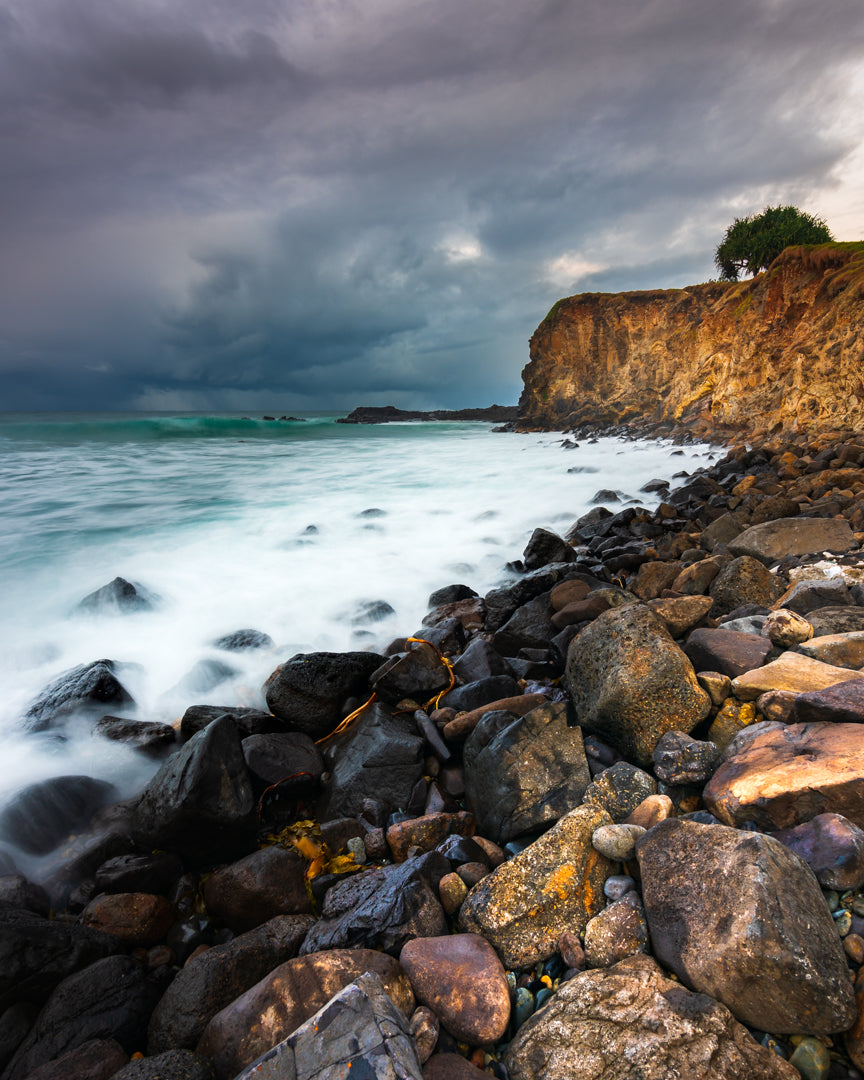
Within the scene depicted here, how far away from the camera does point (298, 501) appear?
44.7 ft

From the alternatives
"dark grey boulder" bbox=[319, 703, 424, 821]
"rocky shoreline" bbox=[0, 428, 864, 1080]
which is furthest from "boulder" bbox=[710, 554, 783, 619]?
"dark grey boulder" bbox=[319, 703, 424, 821]

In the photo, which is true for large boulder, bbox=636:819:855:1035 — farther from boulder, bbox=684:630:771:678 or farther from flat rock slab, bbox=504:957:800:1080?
boulder, bbox=684:630:771:678

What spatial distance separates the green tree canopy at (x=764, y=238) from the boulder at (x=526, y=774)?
25409mm

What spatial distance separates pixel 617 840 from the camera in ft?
6.43

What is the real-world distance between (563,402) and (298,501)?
31631 millimetres

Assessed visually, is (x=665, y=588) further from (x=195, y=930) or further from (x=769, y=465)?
(x=769, y=465)

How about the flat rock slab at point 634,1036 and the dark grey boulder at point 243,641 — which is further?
the dark grey boulder at point 243,641

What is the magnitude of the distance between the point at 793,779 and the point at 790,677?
89 centimetres

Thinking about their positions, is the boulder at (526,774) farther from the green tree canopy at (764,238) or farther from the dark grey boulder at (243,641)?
the green tree canopy at (764,238)

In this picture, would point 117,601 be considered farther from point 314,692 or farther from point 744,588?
point 744,588

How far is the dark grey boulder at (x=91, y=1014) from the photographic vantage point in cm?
183

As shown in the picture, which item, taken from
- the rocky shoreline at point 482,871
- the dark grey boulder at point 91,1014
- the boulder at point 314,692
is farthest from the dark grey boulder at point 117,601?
the dark grey boulder at point 91,1014

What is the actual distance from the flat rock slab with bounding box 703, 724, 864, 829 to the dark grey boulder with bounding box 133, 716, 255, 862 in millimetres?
2400

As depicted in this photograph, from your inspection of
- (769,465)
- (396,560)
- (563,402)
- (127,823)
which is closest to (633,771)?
(127,823)
